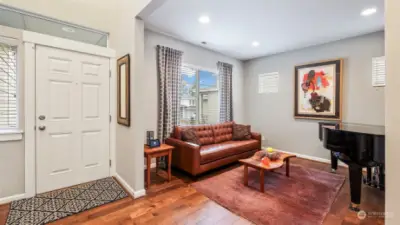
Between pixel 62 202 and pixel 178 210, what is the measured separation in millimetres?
1458

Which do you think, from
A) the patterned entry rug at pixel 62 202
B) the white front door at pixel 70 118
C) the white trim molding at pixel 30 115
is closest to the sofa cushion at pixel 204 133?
the white front door at pixel 70 118

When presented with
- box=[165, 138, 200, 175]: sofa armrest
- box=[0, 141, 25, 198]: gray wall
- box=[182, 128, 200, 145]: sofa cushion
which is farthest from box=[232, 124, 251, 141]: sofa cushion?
box=[0, 141, 25, 198]: gray wall

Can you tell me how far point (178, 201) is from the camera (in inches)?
96.7

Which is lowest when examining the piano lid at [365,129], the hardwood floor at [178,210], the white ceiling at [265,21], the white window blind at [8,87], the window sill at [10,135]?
the hardwood floor at [178,210]

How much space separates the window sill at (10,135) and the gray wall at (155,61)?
5.42 feet

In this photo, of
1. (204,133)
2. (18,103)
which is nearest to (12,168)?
(18,103)

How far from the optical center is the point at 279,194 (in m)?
2.67

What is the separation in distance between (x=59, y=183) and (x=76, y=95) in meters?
1.29

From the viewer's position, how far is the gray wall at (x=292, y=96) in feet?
12.0

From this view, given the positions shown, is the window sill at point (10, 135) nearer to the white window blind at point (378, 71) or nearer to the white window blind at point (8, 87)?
the white window blind at point (8, 87)

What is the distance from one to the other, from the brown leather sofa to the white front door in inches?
48.3

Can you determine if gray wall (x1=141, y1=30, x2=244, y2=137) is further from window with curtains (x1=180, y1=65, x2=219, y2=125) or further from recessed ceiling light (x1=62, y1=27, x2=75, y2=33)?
recessed ceiling light (x1=62, y1=27, x2=75, y2=33)

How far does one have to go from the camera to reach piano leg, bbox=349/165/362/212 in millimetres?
2162

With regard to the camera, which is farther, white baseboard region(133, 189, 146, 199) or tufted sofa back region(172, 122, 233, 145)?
tufted sofa back region(172, 122, 233, 145)
